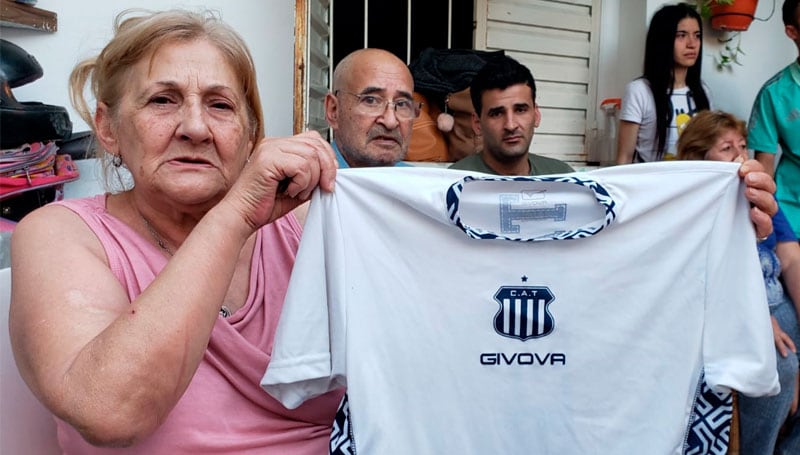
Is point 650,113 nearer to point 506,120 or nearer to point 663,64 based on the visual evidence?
point 663,64

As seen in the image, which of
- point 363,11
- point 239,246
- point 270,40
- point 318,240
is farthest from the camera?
point 363,11

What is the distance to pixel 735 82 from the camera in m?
4.19

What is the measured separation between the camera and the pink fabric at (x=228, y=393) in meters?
1.15

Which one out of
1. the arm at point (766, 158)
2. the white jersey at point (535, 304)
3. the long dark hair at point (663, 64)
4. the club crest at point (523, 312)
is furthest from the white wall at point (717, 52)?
the club crest at point (523, 312)

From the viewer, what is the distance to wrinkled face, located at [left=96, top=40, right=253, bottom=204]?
1233 millimetres

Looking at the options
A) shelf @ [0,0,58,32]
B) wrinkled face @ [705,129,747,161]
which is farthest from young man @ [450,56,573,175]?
shelf @ [0,0,58,32]

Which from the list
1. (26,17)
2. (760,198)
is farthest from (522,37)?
(760,198)

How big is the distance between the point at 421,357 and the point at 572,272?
1.23ft

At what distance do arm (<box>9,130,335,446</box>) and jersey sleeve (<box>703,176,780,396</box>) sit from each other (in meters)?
0.92

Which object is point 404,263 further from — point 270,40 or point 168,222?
point 270,40

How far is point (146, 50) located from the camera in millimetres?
1258

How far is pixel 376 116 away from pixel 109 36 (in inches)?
48.7

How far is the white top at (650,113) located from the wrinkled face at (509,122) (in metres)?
0.92

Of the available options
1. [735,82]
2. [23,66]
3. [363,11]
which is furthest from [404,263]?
[735,82]
